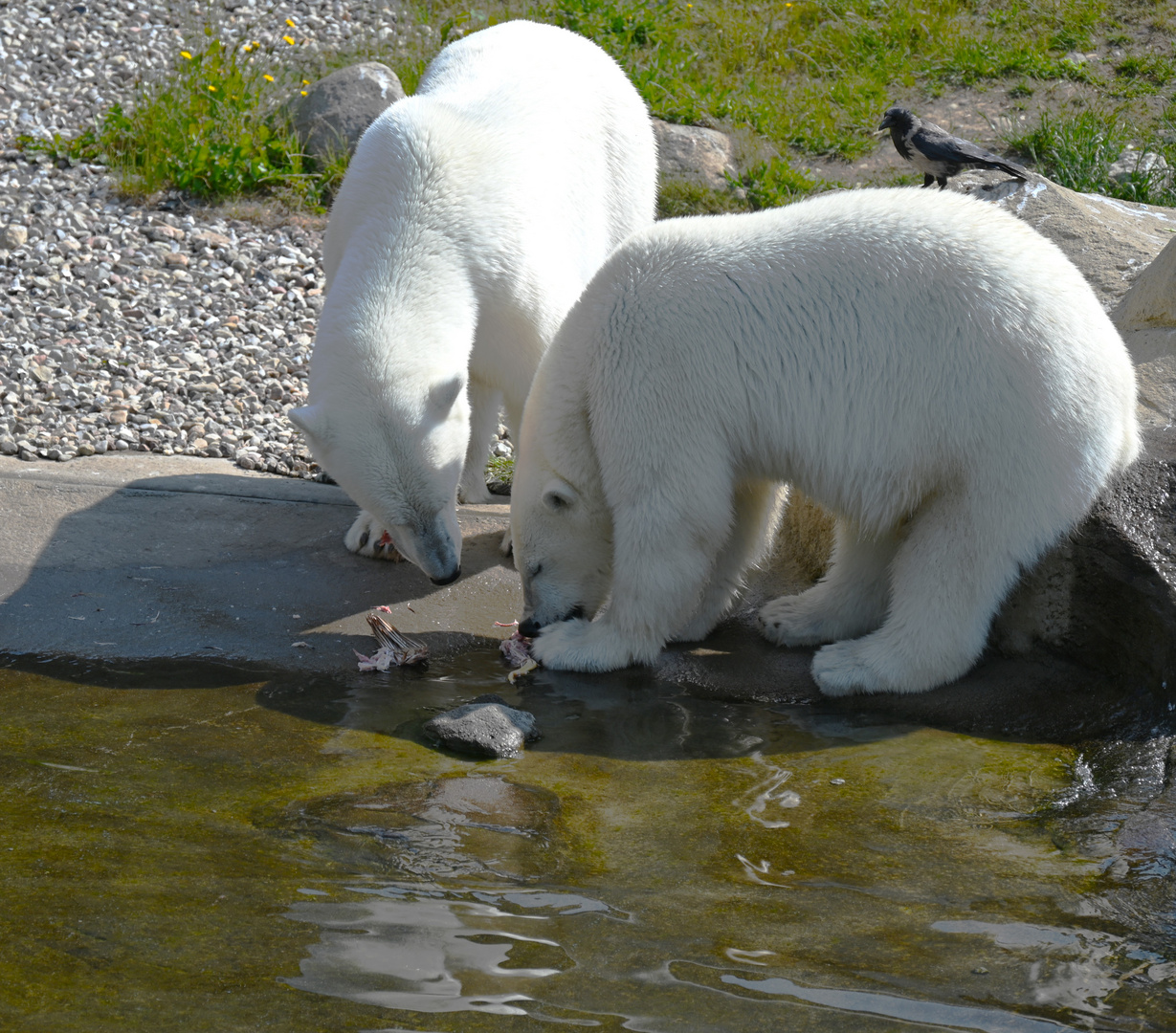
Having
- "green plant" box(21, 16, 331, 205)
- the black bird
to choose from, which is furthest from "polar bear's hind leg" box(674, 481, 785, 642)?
"green plant" box(21, 16, 331, 205)

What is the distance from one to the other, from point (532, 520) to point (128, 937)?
6.62 ft

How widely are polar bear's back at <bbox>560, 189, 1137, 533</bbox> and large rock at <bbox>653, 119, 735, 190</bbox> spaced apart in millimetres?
4401

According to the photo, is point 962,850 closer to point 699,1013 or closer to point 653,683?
point 699,1013

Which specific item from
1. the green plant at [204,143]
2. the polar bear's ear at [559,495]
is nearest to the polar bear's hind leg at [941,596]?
the polar bear's ear at [559,495]

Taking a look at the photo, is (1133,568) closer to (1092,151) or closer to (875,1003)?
(875,1003)

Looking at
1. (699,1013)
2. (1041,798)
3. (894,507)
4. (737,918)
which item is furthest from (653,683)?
(699,1013)

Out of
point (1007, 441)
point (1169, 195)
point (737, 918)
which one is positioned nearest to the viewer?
point (737, 918)

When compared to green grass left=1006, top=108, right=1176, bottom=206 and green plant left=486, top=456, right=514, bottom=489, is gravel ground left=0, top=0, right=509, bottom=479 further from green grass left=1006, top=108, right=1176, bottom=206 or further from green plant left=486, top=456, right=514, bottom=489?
green grass left=1006, top=108, right=1176, bottom=206

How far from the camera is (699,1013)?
1.99 meters

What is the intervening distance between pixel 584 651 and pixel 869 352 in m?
1.26

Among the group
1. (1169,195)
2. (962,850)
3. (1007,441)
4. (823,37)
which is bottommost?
(962,850)

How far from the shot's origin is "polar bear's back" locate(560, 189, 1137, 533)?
3.48 m

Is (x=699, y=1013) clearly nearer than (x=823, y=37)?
Yes

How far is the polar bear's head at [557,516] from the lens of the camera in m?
3.88
